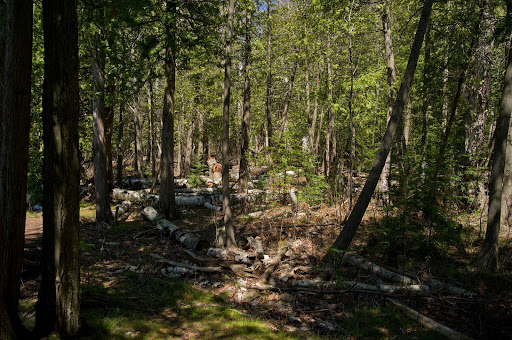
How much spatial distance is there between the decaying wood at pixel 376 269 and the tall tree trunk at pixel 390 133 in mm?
449

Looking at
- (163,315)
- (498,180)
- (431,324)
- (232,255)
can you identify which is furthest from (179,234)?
(498,180)

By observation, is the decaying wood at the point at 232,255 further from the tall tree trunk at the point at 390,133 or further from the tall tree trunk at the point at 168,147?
the tall tree trunk at the point at 168,147

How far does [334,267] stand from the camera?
737cm

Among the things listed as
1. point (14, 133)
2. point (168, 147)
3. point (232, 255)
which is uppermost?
point (168, 147)

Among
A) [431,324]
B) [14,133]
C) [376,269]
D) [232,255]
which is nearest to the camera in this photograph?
[14,133]

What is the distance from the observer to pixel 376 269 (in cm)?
706

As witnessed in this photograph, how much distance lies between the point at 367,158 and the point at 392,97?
2.99 metres

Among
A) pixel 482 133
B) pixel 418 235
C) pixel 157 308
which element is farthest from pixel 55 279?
pixel 482 133

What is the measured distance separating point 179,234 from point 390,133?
22.6ft

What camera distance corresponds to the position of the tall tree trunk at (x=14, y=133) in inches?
151

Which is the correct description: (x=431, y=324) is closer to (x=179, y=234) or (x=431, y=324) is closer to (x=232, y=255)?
(x=232, y=255)

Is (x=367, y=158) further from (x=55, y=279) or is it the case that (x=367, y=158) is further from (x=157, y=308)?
(x=55, y=279)

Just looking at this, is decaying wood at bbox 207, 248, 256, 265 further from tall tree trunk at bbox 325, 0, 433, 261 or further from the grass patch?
tall tree trunk at bbox 325, 0, 433, 261

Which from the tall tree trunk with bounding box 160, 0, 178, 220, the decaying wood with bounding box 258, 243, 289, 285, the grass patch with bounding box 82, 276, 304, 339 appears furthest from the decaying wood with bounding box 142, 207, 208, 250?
the grass patch with bounding box 82, 276, 304, 339
